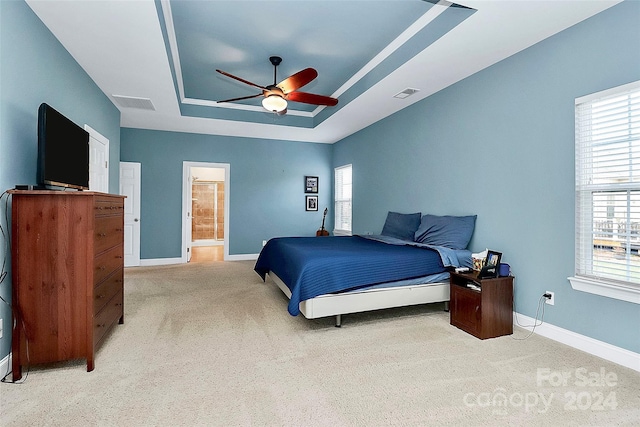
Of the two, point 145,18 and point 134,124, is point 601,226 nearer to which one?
point 145,18

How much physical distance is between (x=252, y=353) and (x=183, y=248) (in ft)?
14.5

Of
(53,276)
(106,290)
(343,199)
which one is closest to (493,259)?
(106,290)

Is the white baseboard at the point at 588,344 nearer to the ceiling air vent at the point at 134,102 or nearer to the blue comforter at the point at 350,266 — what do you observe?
the blue comforter at the point at 350,266

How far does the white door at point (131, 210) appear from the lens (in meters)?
5.84

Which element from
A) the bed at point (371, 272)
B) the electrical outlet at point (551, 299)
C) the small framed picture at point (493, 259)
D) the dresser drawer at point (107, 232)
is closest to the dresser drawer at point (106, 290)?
the dresser drawer at point (107, 232)

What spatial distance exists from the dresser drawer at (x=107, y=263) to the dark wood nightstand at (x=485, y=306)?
2947 mm

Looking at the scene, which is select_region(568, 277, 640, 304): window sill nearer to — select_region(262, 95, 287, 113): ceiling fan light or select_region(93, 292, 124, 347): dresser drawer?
select_region(262, 95, 287, 113): ceiling fan light

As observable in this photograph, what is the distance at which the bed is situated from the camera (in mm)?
2834

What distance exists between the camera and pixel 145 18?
249cm

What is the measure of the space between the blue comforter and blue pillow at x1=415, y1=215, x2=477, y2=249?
0.21 metres

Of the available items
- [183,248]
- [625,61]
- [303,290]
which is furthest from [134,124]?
[625,61]

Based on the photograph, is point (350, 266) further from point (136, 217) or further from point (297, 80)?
point (136, 217)

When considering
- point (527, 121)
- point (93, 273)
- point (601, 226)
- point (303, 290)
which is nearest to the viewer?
point (93, 273)

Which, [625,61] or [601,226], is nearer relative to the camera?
[625,61]
